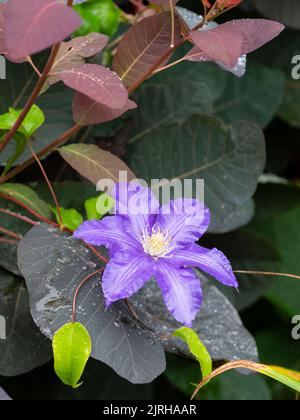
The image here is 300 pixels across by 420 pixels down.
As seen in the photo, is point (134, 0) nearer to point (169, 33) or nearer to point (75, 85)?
point (169, 33)

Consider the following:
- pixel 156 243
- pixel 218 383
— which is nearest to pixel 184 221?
pixel 156 243

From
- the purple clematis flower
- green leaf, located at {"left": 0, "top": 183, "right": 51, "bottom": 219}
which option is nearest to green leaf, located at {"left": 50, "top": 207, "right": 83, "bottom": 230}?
green leaf, located at {"left": 0, "top": 183, "right": 51, "bottom": 219}

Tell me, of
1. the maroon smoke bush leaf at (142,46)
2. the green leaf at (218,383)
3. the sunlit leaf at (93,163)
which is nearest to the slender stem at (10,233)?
the sunlit leaf at (93,163)

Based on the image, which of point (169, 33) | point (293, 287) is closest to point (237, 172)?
point (169, 33)

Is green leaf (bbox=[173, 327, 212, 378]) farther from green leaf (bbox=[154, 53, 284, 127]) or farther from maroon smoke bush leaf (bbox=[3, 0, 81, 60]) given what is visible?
green leaf (bbox=[154, 53, 284, 127])

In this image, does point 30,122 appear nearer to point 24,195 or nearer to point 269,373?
point 24,195
